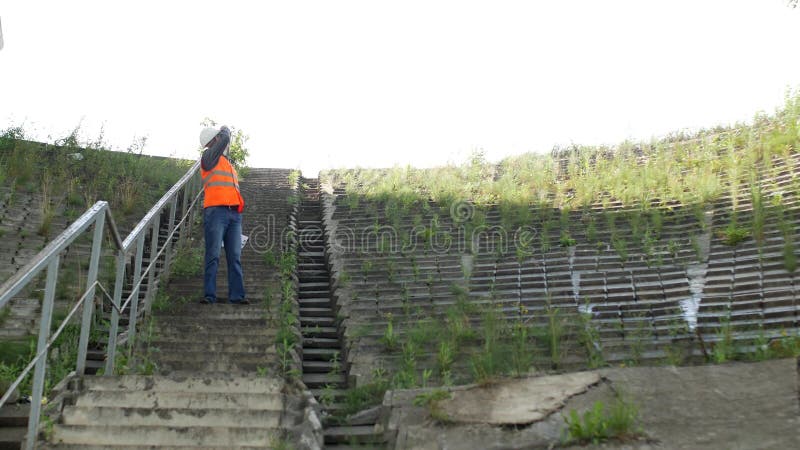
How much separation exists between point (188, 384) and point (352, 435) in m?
1.24

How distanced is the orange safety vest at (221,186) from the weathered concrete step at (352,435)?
353cm

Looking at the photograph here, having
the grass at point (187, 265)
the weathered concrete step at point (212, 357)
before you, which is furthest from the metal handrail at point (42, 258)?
the grass at point (187, 265)

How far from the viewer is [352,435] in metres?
5.06

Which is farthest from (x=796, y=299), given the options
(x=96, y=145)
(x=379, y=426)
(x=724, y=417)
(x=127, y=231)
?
(x=96, y=145)

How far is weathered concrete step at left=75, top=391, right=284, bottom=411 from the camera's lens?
4.93 meters

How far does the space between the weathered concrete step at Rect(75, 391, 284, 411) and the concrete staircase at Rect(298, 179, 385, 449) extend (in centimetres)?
52

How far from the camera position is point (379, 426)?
16.7ft

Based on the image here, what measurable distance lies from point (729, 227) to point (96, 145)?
36.0 ft

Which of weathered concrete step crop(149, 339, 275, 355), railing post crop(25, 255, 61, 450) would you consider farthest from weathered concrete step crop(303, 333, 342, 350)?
railing post crop(25, 255, 61, 450)

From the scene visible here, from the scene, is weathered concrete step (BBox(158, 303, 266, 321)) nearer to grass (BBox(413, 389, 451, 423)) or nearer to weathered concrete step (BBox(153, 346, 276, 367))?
weathered concrete step (BBox(153, 346, 276, 367))

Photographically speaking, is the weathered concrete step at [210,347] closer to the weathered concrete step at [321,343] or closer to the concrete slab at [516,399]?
the weathered concrete step at [321,343]

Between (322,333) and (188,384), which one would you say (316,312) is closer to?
(322,333)

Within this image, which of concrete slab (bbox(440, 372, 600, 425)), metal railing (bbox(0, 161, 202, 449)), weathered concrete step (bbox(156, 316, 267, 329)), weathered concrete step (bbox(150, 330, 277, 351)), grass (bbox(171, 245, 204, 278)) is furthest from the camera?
grass (bbox(171, 245, 204, 278))

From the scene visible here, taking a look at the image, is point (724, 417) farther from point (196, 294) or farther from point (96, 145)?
point (96, 145)
